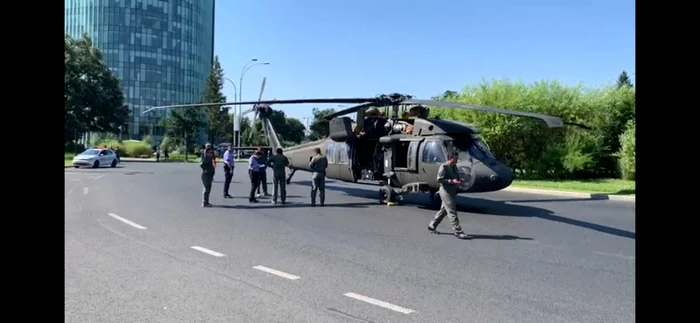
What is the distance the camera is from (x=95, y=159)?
109 ft

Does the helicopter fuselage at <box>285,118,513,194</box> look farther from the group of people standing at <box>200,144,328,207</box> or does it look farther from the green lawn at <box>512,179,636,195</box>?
the green lawn at <box>512,179,636,195</box>

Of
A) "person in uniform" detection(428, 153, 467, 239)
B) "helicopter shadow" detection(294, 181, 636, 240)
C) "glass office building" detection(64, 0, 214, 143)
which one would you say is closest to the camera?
"person in uniform" detection(428, 153, 467, 239)

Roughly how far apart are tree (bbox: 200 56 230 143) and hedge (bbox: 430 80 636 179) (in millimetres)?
51757

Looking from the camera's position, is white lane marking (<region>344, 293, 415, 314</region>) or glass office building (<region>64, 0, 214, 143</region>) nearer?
white lane marking (<region>344, 293, 415, 314</region>)

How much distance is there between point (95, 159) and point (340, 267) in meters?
31.2

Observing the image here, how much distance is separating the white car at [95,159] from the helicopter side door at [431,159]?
2713 cm

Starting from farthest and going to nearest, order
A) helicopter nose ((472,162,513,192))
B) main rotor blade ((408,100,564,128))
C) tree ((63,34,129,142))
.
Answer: tree ((63,34,129,142))
helicopter nose ((472,162,513,192))
main rotor blade ((408,100,564,128))

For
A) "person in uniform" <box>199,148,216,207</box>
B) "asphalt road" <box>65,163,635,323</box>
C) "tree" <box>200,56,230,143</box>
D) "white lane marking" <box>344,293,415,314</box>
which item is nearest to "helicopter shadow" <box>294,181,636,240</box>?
"asphalt road" <box>65,163,635,323</box>

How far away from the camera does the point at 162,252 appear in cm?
Result: 743

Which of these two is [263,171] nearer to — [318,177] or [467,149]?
[318,177]

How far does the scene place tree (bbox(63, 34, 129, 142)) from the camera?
181ft

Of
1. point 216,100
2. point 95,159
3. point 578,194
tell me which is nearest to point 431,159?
point 578,194
